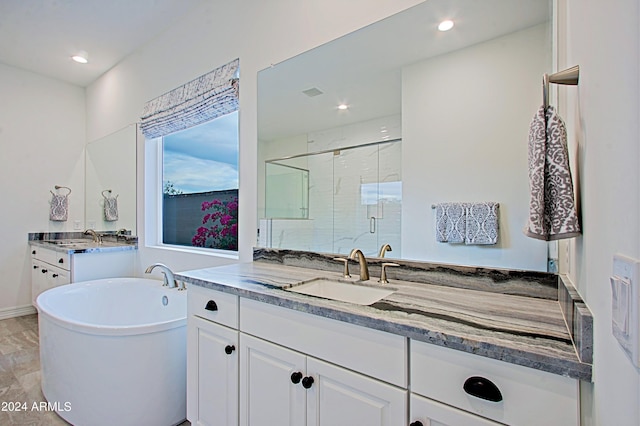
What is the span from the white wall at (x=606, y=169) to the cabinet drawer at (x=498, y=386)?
0.05 m

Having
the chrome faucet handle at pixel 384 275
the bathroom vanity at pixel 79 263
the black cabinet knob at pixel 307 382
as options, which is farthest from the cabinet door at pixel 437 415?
the bathroom vanity at pixel 79 263

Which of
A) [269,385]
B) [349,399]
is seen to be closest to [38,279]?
[269,385]

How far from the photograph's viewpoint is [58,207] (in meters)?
3.94

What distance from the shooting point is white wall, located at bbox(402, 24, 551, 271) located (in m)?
1.21

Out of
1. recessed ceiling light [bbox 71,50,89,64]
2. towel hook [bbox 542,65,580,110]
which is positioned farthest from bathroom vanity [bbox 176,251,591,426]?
A: recessed ceiling light [bbox 71,50,89,64]

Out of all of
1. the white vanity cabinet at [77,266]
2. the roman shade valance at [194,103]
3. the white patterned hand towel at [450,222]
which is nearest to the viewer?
the white patterned hand towel at [450,222]

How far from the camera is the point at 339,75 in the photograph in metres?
1.77

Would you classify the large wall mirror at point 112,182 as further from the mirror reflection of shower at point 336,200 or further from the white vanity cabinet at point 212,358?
the white vanity cabinet at point 212,358

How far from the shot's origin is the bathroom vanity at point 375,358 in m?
0.75

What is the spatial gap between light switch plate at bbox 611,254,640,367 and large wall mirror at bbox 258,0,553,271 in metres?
0.81

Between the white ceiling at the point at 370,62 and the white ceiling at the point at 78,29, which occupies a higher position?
the white ceiling at the point at 78,29

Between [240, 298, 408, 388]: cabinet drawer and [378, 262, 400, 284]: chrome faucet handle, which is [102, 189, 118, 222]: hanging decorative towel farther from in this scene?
[378, 262, 400, 284]: chrome faucet handle

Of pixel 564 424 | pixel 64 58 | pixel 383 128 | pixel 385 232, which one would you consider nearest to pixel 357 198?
pixel 385 232

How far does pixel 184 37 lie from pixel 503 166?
2.72m
